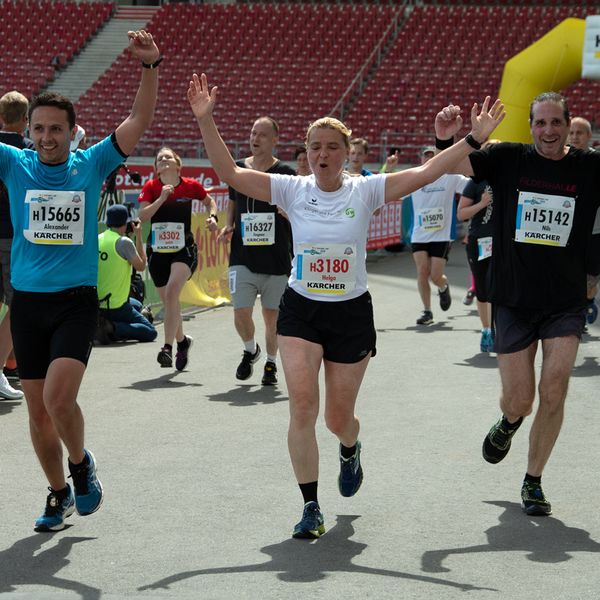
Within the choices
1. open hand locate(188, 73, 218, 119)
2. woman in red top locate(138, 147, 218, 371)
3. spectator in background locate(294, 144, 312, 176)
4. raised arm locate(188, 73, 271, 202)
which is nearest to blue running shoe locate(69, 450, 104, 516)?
raised arm locate(188, 73, 271, 202)

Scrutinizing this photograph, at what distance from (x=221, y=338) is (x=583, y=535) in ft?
24.8

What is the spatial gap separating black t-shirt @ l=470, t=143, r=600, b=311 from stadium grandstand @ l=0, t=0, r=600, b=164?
23.7 m

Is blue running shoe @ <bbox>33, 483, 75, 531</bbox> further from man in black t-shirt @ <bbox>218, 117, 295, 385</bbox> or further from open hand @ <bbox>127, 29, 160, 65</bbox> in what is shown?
man in black t-shirt @ <bbox>218, 117, 295, 385</bbox>

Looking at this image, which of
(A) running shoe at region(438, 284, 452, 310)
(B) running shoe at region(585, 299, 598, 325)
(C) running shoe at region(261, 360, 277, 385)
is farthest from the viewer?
(A) running shoe at region(438, 284, 452, 310)

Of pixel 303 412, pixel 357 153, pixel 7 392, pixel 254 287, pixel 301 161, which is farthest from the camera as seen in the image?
pixel 357 153

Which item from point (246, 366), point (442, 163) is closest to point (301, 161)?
point (246, 366)

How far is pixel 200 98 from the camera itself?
551cm

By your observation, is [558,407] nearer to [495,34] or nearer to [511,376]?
[511,376]

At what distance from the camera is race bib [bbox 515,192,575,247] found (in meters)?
5.95

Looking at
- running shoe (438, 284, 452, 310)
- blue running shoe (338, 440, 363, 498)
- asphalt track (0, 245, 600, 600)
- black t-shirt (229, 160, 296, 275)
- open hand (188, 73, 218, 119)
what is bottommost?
running shoe (438, 284, 452, 310)

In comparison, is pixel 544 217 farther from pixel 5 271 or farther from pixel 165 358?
pixel 165 358

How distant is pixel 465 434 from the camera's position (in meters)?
7.79

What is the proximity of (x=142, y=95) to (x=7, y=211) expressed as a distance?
11.4 ft

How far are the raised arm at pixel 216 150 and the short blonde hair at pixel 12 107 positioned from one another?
8.92 ft
